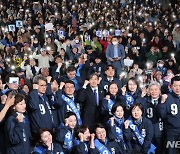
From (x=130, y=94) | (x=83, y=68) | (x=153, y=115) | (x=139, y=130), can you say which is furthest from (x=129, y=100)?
(x=83, y=68)

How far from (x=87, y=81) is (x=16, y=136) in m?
2.39

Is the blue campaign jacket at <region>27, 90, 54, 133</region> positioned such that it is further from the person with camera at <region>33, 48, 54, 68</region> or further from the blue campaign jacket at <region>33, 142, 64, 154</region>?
the person with camera at <region>33, 48, 54, 68</region>

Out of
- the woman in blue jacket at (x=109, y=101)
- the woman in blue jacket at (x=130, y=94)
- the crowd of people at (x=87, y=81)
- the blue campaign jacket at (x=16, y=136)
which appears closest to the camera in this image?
the blue campaign jacket at (x=16, y=136)

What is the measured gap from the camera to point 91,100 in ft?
23.1

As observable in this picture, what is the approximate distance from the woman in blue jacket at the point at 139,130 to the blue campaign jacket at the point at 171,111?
0.30 meters

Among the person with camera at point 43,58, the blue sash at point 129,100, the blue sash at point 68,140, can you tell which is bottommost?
the blue sash at point 68,140

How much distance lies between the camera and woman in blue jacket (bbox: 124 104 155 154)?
5.94m

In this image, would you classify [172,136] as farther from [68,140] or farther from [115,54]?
[115,54]

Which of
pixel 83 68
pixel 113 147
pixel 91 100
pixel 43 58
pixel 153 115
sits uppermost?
pixel 43 58

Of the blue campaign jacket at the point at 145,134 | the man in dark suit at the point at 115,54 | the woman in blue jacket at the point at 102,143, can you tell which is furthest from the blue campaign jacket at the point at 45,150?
the man in dark suit at the point at 115,54

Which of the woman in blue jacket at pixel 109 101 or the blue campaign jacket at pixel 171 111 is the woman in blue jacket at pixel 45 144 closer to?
the woman in blue jacket at pixel 109 101

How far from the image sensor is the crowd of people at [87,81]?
5.50 meters

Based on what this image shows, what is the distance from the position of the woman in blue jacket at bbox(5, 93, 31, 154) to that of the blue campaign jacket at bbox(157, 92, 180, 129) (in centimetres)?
210

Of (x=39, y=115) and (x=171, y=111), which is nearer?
(x=171, y=111)
